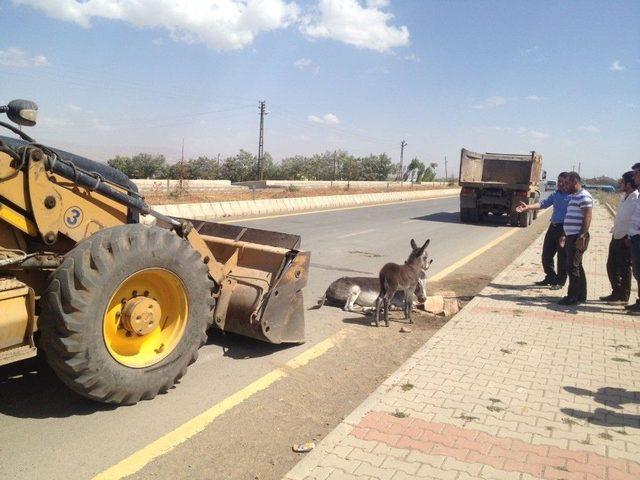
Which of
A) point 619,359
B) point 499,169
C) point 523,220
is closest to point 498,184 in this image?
point 523,220

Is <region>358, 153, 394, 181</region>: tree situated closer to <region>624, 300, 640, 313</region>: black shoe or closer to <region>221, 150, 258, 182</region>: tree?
<region>221, 150, 258, 182</region>: tree

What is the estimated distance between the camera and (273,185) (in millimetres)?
49688

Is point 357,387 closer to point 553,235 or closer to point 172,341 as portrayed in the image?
point 172,341

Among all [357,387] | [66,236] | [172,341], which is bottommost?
[357,387]

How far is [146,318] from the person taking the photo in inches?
158

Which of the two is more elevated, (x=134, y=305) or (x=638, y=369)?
(x=134, y=305)

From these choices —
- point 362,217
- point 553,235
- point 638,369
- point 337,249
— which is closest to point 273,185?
point 362,217

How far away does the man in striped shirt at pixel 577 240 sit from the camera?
25.6 ft

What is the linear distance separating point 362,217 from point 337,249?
31.0 feet

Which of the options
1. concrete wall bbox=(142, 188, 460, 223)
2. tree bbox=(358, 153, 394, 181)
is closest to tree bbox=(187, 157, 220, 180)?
tree bbox=(358, 153, 394, 181)

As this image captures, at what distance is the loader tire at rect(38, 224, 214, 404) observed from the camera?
3.46 m

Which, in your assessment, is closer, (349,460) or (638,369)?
(349,460)

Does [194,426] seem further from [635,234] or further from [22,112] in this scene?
[635,234]

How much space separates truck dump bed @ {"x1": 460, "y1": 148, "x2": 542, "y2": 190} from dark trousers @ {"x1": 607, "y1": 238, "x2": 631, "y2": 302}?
13.5 metres
